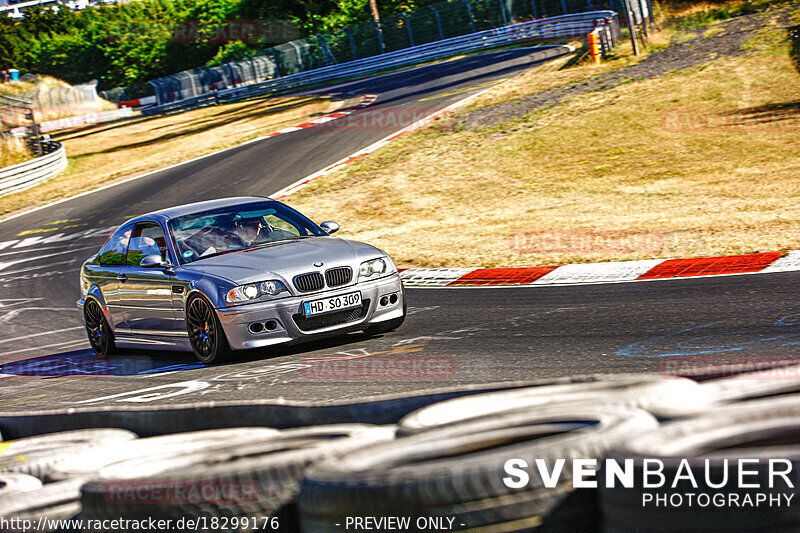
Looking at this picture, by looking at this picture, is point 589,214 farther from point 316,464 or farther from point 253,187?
point 316,464

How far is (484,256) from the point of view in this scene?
1284 cm

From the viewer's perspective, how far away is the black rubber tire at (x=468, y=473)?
3055mm

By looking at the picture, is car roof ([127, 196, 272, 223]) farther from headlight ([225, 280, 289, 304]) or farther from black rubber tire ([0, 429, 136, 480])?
black rubber tire ([0, 429, 136, 480])

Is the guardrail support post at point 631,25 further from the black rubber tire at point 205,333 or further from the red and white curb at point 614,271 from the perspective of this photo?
the black rubber tire at point 205,333

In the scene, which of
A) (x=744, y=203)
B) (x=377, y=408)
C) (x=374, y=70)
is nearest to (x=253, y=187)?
(x=744, y=203)

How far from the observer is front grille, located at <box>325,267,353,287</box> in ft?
26.7

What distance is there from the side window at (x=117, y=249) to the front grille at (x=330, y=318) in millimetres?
2549

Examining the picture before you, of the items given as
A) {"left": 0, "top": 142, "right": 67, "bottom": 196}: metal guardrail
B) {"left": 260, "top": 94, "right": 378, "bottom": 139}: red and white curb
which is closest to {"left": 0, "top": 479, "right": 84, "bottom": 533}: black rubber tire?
{"left": 0, "top": 142, "right": 67, "bottom": 196}: metal guardrail

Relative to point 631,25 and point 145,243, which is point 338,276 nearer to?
point 145,243

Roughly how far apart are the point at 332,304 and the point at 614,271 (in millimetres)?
3722

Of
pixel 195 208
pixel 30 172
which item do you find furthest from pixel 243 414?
pixel 30 172

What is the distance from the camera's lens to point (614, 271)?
10320mm

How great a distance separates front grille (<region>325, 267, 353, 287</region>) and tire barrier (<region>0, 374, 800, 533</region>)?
3236 millimetres

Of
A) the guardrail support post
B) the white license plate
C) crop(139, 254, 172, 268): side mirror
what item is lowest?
the white license plate
